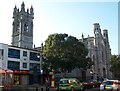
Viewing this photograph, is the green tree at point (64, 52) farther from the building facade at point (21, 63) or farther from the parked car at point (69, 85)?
the parked car at point (69, 85)

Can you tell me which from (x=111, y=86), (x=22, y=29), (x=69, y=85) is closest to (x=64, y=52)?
(x=69, y=85)

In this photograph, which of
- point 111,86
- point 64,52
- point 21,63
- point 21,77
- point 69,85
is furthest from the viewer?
point 21,63

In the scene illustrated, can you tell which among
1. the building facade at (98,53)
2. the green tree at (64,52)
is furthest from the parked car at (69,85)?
the building facade at (98,53)

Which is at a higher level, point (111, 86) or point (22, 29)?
point (22, 29)

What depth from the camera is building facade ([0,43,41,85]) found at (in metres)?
47.3

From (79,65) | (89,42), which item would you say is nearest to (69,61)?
(79,65)

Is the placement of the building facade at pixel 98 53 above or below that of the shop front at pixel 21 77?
above

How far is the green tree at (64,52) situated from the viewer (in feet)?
165

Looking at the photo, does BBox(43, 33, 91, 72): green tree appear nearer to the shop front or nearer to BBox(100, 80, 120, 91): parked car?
the shop front

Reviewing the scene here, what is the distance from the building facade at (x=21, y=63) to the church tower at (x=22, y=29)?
27265mm

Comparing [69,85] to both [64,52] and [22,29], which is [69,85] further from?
[22,29]

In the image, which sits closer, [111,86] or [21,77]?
[111,86]

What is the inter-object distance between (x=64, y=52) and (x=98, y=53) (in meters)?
34.1

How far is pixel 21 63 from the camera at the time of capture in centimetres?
5147
